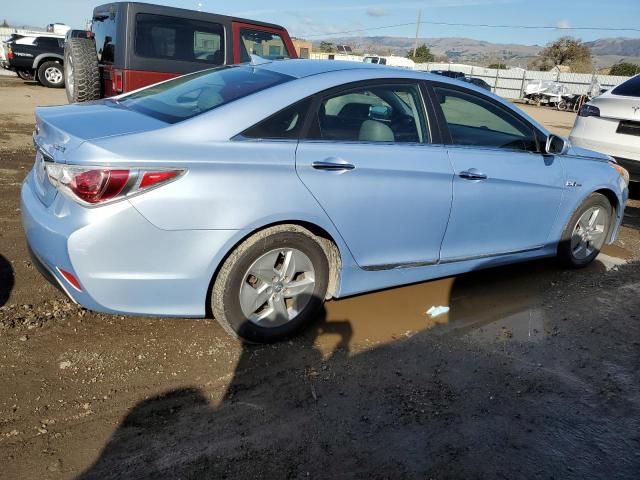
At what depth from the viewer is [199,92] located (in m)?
3.50

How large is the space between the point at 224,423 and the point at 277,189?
4.01ft

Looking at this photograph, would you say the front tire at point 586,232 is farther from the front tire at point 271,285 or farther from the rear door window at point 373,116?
the front tire at point 271,285

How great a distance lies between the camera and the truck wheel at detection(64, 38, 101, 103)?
7055mm

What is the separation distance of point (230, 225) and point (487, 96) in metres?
2.27

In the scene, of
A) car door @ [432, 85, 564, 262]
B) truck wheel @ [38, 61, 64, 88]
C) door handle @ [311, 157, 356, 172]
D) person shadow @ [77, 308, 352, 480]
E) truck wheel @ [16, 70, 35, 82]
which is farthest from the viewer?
truck wheel @ [16, 70, 35, 82]

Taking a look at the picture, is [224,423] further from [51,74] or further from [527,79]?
[527,79]

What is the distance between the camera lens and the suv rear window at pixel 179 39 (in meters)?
7.05

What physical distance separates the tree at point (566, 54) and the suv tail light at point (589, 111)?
6331cm

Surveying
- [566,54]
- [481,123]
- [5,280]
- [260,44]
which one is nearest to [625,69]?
[566,54]


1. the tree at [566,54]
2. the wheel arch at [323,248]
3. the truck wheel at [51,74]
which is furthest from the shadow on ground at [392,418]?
the tree at [566,54]

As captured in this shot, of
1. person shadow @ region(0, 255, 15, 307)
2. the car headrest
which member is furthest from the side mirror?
person shadow @ region(0, 255, 15, 307)

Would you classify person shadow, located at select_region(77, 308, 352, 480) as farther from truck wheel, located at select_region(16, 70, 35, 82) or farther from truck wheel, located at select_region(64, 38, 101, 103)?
truck wheel, located at select_region(16, 70, 35, 82)

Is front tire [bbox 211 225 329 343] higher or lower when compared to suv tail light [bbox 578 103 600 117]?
lower

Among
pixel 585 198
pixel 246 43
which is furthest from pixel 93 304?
pixel 246 43
